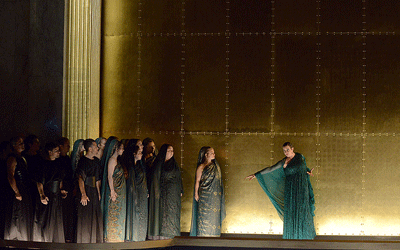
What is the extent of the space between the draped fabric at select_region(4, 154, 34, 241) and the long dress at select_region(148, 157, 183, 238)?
1721 millimetres

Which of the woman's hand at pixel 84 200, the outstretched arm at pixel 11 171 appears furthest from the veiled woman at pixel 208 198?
the outstretched arm at pixel 11 171

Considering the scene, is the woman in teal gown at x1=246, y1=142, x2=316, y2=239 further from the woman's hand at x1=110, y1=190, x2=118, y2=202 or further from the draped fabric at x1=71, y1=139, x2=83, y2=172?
the draped fabric at x1=71, y1=139, x2=83, y2=172

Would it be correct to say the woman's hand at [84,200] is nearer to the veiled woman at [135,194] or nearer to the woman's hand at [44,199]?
the woman's hand at [44,199]

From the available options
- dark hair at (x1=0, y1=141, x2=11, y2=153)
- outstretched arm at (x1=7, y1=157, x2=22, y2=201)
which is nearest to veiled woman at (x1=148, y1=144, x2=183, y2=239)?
outstretched arm at (x1=7, y1=157, x2=22, y2=201)

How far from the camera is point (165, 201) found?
7.25m

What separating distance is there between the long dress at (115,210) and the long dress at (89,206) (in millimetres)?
142

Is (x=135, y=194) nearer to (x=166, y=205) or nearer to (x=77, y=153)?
(x=166, y=205)

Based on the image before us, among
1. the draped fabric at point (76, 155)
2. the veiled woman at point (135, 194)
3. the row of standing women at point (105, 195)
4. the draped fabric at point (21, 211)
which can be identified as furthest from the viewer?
the draped fabric at point (76, 155)

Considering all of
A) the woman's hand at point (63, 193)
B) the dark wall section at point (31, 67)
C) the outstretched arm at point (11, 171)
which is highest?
the dark wall section at point (31, 67)

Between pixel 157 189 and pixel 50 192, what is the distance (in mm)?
1506

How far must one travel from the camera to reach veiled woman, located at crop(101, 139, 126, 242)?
6.75 meters

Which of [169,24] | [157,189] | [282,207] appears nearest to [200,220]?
[157,189]

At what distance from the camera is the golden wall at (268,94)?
26.5 feet

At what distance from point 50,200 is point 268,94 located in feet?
12.8
